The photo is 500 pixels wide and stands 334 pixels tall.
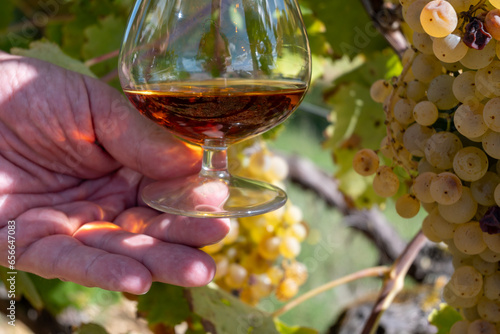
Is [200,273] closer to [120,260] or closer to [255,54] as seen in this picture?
[120,260]

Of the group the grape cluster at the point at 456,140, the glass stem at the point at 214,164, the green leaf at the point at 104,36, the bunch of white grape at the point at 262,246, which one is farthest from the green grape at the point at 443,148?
the green leaf at the point at 104,36

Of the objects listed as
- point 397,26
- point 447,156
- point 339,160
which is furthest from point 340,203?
point 447,156

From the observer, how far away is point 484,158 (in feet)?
1.98

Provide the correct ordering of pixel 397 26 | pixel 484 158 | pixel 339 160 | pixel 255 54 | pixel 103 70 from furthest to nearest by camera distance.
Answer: pixel 103 70 → pixel 339 160 → pixel 397 26 → pixel 255 54 → pixel 484 158

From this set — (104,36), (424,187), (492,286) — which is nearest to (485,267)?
(492,286)

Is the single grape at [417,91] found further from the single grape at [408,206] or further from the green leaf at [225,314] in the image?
the green leaf at [225,314]

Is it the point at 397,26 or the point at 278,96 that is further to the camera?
the point at 397,26

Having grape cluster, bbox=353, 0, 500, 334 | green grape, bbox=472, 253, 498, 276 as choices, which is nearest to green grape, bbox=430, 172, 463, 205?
grape cluster, bbox=353, 0, 500, 334

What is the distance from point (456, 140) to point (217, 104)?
0.98 feet

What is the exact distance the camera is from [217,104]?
2.29 ft

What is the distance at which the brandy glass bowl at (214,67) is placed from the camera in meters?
0.70

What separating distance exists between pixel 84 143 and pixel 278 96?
15.1 inches

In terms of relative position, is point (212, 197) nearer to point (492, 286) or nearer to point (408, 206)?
point (408, 206)

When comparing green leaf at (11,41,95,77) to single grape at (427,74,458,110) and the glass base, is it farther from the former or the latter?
single grape at (427,74,458,110)
